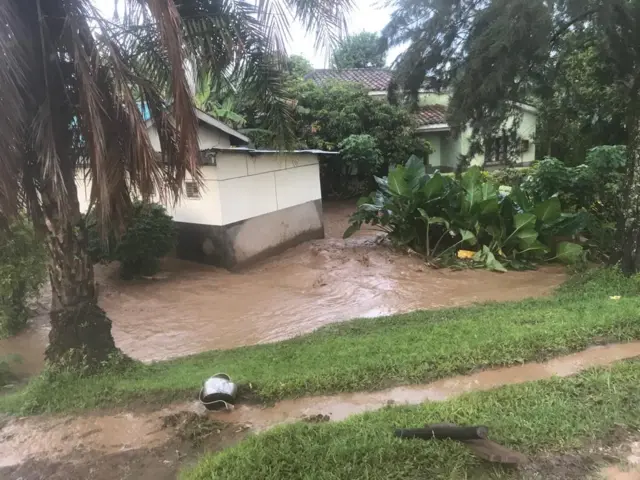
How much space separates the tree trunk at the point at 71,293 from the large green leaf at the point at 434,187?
791 cm

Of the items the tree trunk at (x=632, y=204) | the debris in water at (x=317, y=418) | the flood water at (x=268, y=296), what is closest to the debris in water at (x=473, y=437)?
the debris in water at (x=317, y=418)

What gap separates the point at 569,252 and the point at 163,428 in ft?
29.4

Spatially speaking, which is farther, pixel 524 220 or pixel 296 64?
pixel 524 220

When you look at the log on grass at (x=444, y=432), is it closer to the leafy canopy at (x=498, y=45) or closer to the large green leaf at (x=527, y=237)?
the leafy canopy at (x=498, y=45)

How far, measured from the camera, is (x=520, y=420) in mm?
3383

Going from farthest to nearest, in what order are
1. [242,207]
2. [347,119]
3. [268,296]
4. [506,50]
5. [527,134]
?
[527,134] < [347,119] < [242,207] < [268,296] < [506,50]

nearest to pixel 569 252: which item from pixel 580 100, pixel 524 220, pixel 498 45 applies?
pixel 524 220

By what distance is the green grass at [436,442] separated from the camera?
2943 millimetres

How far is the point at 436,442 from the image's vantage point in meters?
3.11

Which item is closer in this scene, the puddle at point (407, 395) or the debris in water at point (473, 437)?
the debris in water at point (473, 437)

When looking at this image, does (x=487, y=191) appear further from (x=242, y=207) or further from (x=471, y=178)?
(x=242, y=207)

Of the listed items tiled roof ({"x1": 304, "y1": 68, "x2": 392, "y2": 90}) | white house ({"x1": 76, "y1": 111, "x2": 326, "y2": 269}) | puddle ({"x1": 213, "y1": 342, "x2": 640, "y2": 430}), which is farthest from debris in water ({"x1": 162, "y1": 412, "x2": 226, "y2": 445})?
tiled roof ({"x1": 304, "y1": 68, "x2": 392, "y2": 90})

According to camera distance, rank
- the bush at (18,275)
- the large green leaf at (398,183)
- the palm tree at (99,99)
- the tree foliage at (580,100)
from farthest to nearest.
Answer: the large green leaf at (398,183) < the tree foliage at (580,100) < the bush at (18,275) < the palm tree at (99,99)

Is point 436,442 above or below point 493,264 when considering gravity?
above
